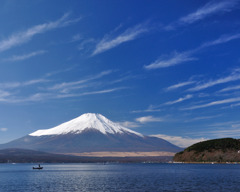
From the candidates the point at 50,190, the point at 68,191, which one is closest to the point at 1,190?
the point at 50,190

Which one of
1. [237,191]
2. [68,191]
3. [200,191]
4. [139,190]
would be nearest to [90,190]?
[68,191]

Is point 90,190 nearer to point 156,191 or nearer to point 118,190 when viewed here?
point 118,190

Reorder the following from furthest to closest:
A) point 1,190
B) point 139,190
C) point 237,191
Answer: point 1,190, point 139,190, point 237,191

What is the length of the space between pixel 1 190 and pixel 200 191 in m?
58.8

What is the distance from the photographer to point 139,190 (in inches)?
A: 3713

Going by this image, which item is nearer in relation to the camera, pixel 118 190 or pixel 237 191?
pixel 237 191

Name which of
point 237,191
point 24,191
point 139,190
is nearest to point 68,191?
point 24,191

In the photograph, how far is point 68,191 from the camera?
96.0 m

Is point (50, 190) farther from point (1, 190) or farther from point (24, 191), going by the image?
point (1, 190)

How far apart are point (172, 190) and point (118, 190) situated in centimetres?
1525

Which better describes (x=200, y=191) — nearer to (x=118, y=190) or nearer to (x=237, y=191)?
(x=237, y=191)

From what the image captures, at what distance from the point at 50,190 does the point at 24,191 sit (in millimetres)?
7648

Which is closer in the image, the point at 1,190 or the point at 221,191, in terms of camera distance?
the point at 221,191

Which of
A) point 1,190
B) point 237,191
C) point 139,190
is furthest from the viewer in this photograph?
point 1,190
